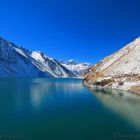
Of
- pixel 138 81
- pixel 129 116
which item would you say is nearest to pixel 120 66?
pixel 138 81

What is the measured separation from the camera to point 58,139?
103 feet

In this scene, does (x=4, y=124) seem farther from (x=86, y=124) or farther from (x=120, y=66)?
(x=120, y=66)

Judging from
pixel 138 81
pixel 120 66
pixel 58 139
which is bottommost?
pixel 58 139

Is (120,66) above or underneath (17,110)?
above

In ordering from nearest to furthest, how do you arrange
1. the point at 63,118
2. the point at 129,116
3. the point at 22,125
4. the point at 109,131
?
→ the point at 109,131 < the point at 22,125 < the point at 63,118 < the point at 129,116

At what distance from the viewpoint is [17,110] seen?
52.9m

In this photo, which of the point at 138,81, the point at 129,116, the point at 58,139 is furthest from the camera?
the point at 138,81

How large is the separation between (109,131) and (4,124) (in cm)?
1910

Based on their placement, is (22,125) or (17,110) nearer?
(22,125)

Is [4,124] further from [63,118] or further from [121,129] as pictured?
[121,129]

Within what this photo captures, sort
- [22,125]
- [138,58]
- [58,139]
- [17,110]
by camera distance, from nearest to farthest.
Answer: [58,139]
[22,125]
[17,110]
[138,58]

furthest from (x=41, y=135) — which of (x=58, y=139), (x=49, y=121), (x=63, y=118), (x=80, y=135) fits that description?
(x=63, y=118)

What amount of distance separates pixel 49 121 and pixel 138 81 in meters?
71.0

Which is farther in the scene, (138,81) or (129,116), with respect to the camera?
(138,81)
